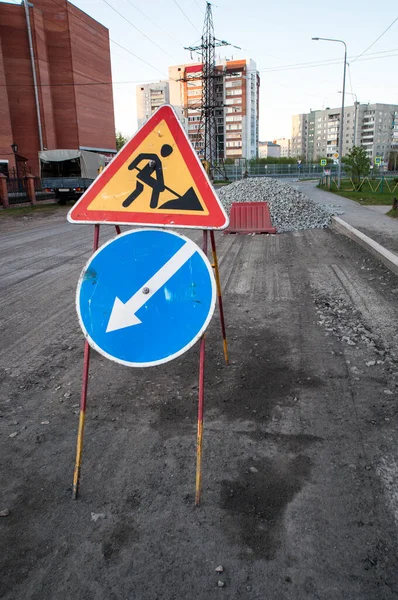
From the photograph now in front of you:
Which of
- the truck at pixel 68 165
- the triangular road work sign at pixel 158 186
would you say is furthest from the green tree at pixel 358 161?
the triangular road work sign at pixel 158 186

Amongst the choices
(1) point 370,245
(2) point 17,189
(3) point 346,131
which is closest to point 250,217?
(1) point 370,245

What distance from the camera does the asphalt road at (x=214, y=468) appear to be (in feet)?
6.39

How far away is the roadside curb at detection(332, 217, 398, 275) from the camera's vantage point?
321 inches

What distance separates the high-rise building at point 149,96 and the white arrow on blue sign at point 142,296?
147662 mm

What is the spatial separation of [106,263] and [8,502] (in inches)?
57.1

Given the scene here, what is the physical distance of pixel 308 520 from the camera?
222 cm

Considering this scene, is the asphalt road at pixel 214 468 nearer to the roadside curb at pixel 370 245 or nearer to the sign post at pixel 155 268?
the sign post at pixel 155 268

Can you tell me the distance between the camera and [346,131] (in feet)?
550

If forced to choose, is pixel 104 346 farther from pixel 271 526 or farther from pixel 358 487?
pixel 358 487

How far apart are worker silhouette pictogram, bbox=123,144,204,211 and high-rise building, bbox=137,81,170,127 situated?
147406 mm

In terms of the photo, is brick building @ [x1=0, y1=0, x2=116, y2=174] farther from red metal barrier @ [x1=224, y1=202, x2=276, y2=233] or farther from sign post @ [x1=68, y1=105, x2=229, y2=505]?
sign post @ [x1=68, y1=105, x2=229, y2=505]

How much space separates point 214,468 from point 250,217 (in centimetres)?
1171

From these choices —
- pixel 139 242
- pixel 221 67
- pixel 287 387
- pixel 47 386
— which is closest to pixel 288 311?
pixel 287 387

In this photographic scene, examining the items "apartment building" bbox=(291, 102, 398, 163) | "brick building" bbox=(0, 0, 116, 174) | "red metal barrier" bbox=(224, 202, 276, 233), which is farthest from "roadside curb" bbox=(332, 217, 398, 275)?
"apartment building" bbox=(291, 102, 398, 163)
